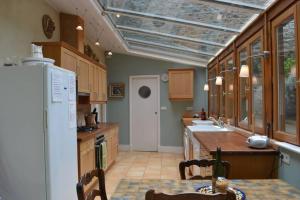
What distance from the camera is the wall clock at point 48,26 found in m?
3.87

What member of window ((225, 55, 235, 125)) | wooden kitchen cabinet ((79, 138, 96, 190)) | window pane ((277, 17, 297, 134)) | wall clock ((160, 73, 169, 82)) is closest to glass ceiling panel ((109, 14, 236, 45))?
window ((225, 55, 235, 125))

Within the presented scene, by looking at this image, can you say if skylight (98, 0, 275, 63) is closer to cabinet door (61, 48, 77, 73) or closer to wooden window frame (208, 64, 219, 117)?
wooden window frame (208, 64, 219, 117)

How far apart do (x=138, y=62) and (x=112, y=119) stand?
175cm

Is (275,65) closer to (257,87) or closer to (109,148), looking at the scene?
(257,87)

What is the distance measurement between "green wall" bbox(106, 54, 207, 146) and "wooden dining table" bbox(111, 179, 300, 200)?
542 centimetres

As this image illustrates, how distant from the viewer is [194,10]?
3611mm

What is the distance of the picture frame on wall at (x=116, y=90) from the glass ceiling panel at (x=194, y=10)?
143 inches

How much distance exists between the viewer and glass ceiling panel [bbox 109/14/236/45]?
14.2 ft

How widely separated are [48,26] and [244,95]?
3010 millimetres

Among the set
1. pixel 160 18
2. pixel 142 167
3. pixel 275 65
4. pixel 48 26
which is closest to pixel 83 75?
pixel 48 26

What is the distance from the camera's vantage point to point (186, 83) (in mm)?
6965

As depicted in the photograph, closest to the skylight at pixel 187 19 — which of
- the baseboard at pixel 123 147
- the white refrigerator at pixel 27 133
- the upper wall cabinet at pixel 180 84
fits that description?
the upper wall cabinet at pixel 180 84

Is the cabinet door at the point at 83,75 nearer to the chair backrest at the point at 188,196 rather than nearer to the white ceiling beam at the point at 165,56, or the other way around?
the white ceiling beam at the point at 165,56

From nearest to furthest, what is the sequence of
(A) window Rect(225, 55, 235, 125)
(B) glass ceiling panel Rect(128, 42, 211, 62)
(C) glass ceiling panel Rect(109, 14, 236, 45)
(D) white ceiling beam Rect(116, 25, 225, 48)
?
1. (C) glass ceiling panel Rect(109, 14, 236, 45)
2. (A) window Rect(225, 55, 235, 125)
3. (D) white ceiling beam Rect(116, 25, 225, 48)
4. (B) glass ceiling panel Rect(128, 42, 211, 62)
